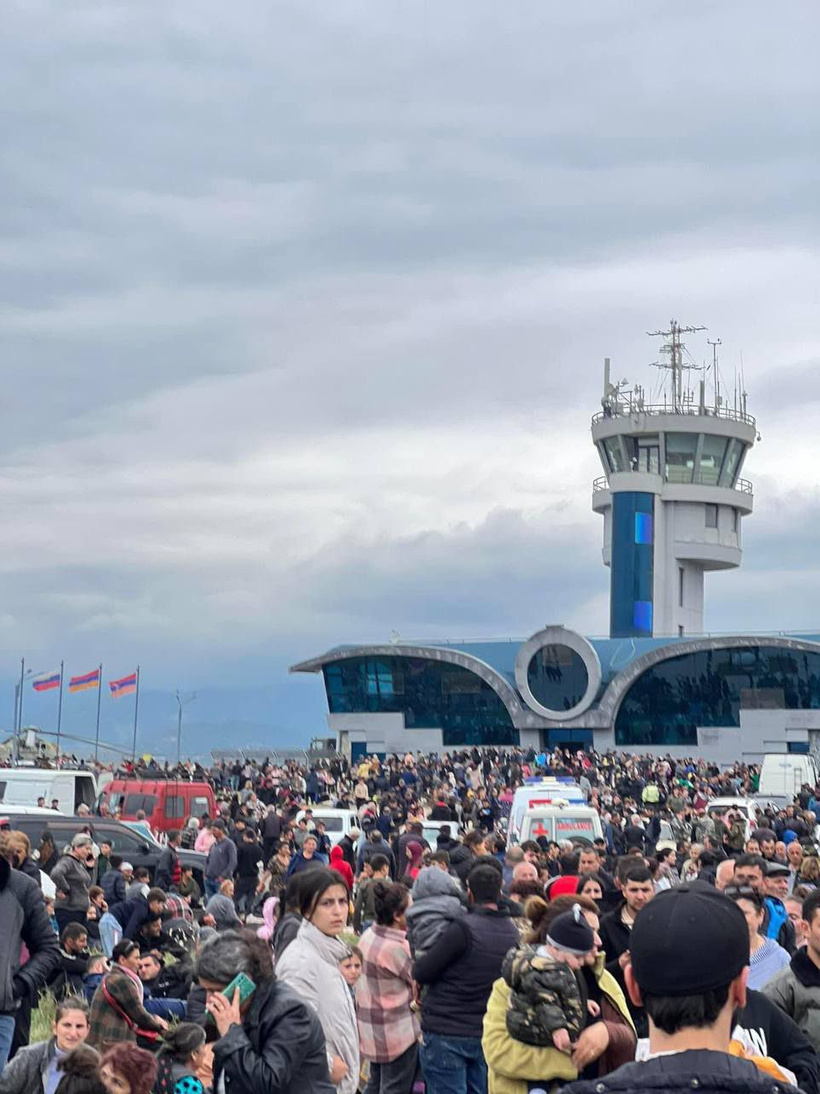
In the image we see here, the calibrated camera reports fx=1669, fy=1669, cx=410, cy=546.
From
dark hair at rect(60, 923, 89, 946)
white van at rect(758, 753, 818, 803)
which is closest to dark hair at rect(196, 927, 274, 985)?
dark hair at rect(60, 923, 89, 946)

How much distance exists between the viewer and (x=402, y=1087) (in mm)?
8742

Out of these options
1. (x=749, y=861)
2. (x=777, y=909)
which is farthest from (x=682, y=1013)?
(x=777, y=909)

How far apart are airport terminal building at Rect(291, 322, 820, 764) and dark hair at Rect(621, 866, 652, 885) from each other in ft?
219

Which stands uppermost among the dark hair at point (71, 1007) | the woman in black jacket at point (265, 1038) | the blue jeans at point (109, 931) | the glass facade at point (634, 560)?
the glass facade at point (634, 560)

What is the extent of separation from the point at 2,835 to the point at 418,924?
454 cm

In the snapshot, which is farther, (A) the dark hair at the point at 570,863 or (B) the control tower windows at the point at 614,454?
(B) the control tower windows at the point at 614,454

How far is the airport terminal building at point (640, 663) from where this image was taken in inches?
2933

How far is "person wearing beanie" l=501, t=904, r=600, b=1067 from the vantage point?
6418 mm

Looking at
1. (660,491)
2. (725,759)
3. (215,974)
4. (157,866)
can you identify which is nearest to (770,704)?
(725,759)

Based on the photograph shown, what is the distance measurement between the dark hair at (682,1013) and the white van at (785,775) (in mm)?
40163

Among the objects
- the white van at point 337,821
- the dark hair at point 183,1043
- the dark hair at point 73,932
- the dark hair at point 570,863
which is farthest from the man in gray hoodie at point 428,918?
the white van at point 337,821

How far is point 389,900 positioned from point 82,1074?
2.49 metres

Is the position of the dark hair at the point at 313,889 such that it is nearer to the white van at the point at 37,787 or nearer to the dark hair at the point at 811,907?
the dark hair at the point at 811,907

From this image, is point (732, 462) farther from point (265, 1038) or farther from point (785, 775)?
point (265, 1038)
